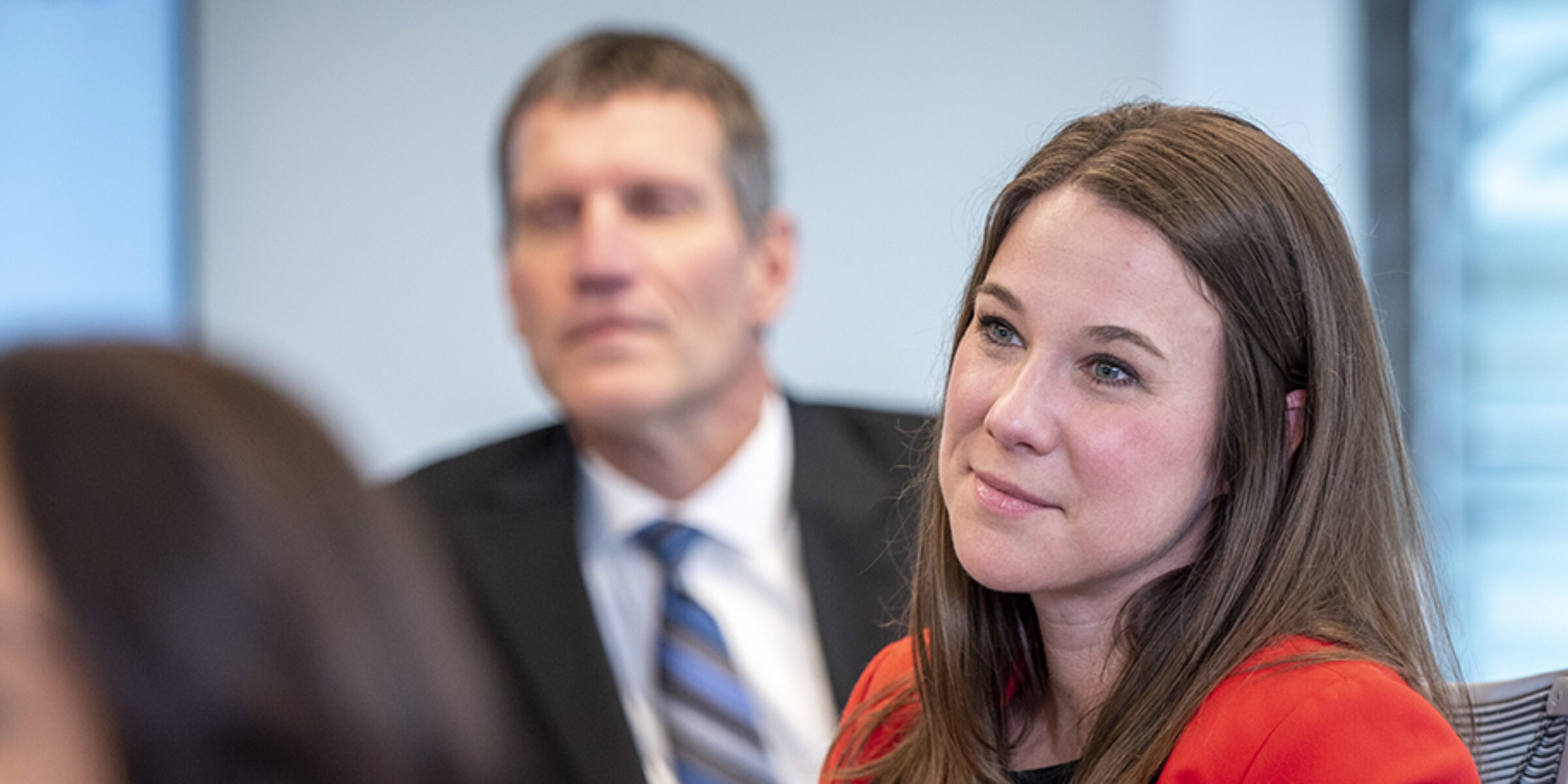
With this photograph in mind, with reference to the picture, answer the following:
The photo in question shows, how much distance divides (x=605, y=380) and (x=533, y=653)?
0.32m

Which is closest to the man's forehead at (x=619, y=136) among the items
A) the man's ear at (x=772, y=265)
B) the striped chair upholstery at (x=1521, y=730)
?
the man's ear at (x=772, y=265)

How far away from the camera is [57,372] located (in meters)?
0.44

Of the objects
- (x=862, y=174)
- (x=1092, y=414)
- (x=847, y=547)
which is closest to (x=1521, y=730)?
(x=1092, y=414)

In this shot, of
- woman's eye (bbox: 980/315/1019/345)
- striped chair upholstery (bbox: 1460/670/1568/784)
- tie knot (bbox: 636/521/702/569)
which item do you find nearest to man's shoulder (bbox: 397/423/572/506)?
tie knot (bbox: 636/521/702/569)

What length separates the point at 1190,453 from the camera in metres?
0.90

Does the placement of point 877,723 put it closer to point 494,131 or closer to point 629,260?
point 629,260

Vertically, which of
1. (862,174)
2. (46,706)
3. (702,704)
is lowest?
(702,704)

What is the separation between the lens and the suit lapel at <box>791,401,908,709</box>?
1.54 meters

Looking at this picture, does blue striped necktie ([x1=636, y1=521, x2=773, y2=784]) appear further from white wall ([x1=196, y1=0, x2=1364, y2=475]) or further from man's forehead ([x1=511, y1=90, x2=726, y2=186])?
white wall ([x1=196, y1=0, x2=1364, y2=475])

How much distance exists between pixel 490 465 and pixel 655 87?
509 millimetres

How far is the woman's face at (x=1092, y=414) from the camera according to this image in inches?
34.9

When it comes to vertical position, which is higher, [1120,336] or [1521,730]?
[1120,336]

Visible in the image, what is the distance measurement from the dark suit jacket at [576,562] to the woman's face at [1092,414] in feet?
1.54

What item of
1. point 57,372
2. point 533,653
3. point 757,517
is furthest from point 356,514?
point 757,517
